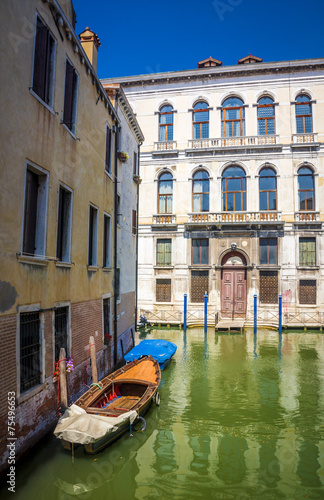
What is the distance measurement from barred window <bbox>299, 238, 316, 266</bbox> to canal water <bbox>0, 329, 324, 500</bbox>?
11216 millimetres

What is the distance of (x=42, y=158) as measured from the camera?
7.39 m

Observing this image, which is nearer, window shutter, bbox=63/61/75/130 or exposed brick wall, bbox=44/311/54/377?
exposed brick wall, bbox=44/311/54/377

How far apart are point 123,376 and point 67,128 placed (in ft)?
22.3

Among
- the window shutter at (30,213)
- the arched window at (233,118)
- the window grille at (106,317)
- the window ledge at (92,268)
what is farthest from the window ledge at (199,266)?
the window shutter at (30,213)

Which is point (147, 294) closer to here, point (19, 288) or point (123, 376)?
point (123, 376)

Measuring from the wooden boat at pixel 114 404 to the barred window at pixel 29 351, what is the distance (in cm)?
94

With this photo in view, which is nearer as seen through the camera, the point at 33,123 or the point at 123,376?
the point at 33,123

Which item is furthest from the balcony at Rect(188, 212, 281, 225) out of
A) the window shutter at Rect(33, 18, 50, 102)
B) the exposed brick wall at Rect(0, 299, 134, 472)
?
the window shutter at Rect(33, 18, 50, 102)

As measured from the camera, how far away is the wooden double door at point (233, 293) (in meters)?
23.0

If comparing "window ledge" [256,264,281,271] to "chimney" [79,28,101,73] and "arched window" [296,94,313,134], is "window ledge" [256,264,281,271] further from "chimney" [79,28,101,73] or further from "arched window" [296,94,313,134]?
"chimney" [79,28,101,73]

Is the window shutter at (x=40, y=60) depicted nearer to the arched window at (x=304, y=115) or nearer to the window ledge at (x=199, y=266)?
the window ledge at (x=199, y=266)

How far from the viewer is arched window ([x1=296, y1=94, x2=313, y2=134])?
23.3 meters

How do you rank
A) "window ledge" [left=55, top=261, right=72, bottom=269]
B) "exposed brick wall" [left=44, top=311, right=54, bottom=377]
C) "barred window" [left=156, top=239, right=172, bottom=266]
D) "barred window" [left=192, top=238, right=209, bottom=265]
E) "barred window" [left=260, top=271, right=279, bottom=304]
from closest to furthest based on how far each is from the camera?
"exposed brick wall" [left=44, top=311, right=54, bottom=377] → "window ledge" [left=55, top=261, right=72, bottom=269] → "barred window" [left=260, top=271, right=279, bottom=304] → "barred window" [left=192, top=238, right=209, bottom=265] → "barred window" [left=156, top=239, right=172, bottom=266]

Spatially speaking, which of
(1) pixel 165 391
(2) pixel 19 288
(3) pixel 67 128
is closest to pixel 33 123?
(3) pixel 67 128
